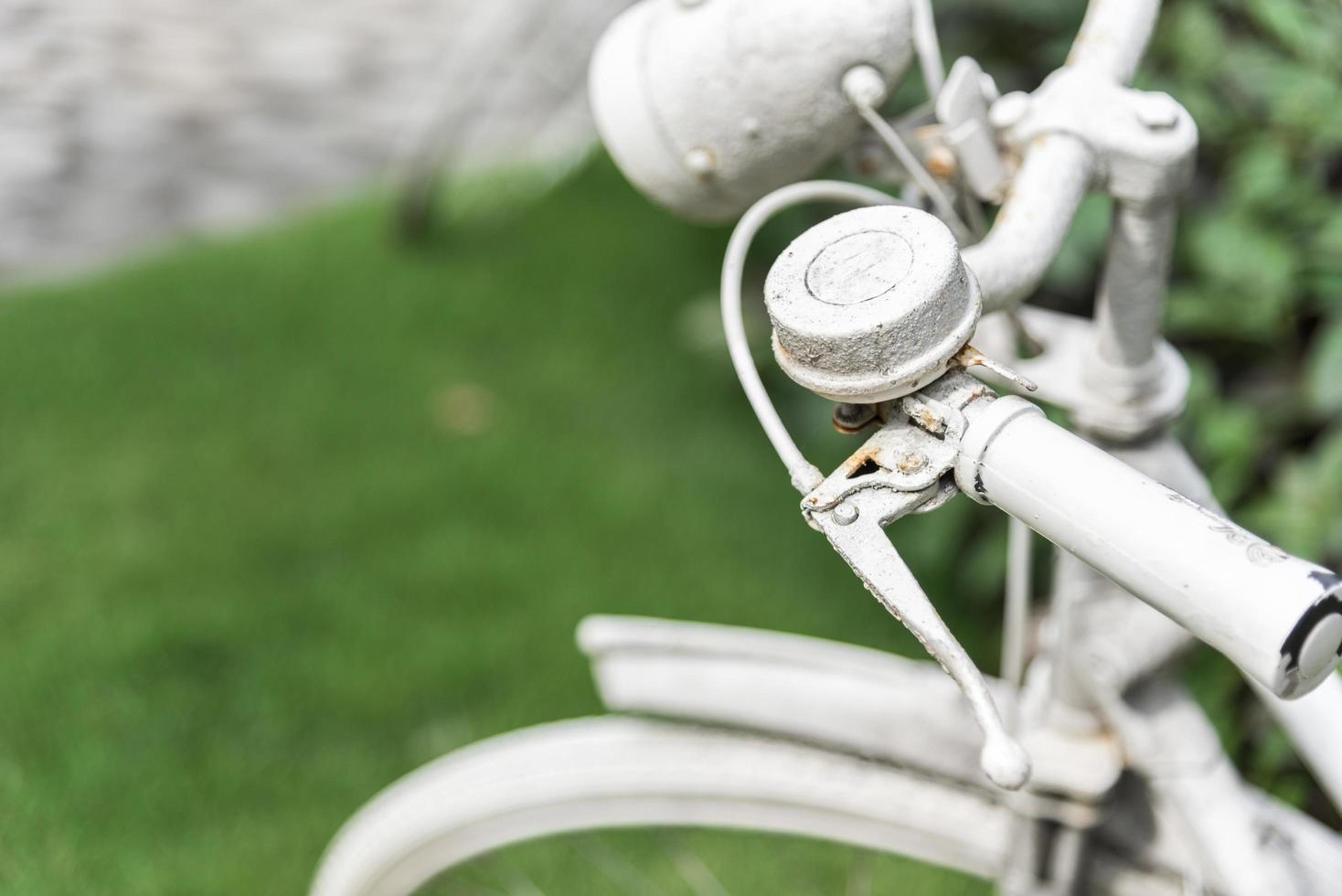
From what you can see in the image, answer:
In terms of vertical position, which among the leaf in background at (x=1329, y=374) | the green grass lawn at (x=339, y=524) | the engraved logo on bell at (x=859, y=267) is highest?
the engraved logo on bell at (x=859, y=267)

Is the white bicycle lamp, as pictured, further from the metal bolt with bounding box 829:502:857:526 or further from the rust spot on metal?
the rust spot on metal

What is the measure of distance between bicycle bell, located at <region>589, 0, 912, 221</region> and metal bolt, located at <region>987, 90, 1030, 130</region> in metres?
0.07

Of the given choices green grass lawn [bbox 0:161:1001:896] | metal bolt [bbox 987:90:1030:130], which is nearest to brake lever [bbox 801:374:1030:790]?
metal bolt [bbox 987:90:1030:130]

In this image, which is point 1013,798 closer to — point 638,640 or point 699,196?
point 638,640

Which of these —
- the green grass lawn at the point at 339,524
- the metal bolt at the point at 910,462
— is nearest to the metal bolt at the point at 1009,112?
the metal bolt at the point at 910,462

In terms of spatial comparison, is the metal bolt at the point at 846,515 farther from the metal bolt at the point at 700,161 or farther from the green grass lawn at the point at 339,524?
the green grass lawn at the point at 339,524

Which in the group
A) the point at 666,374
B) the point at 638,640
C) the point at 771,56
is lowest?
the point at 666,374

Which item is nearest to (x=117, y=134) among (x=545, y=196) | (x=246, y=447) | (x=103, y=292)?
(x=103, y=292)

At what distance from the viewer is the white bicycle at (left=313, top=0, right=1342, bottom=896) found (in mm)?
672

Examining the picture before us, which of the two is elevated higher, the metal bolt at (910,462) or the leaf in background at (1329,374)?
the metal bolt at (910,462)

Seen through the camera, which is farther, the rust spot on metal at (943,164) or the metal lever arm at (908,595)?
the rust spot on metal at (943,164)

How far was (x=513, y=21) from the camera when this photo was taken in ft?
10.9

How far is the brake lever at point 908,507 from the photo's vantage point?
0.67 metres

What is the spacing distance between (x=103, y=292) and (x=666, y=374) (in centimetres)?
142
